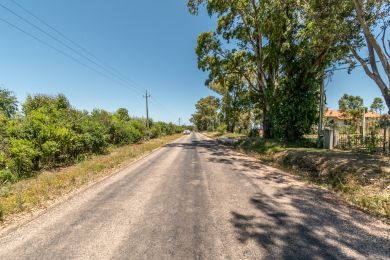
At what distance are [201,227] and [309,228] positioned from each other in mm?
2216

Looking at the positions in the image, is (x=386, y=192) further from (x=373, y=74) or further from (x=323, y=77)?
(x=323, y=77)

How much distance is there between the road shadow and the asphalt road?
0.02 metres

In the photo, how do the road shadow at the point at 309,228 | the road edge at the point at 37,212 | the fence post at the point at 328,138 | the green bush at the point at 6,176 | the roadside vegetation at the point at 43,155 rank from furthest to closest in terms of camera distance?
the fence post at the point at 328,138
the green bush at the point at 6,176
the roadside vegetation at the point at 43,155
the road edge at the point at 37,212
the road shadow at the point at 309,228

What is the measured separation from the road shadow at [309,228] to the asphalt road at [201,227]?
0.05 feet

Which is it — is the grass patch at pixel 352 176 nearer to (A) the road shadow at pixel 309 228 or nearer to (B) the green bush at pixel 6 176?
(A) the road shadow at pixel 309 228

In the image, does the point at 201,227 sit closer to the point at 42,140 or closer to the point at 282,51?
the point at 42,140

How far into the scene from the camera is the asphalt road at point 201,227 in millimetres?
3527

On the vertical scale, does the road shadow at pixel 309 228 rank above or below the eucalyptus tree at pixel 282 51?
below

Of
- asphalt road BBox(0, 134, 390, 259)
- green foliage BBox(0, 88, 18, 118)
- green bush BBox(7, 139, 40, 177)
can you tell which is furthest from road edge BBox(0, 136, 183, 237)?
green foliage BBox(0, 88, 18, 118)

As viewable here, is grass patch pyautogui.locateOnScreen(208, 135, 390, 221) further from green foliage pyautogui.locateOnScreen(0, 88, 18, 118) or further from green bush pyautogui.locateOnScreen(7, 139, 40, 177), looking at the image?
green foliage pyautogui.locateOnScreen(0, 88, 18, 118)

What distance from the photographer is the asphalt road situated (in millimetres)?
3527

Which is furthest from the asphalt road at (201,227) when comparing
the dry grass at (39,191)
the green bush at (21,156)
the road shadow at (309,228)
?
the green bush at (21,156)

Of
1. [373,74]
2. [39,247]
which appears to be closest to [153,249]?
[39,247]

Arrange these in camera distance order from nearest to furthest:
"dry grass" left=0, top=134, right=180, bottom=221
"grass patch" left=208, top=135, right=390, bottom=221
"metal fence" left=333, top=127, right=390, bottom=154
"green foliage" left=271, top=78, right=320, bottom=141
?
"grass patch" left=208, top=135, right=390, bottom=221 < "dry grass" left=0, top=134, right=180, bottom=221 < "metal fence" left=333, top=127, right=390, bottom=154 < "green foliage" left=271, top=78, right=320, bottom=141
